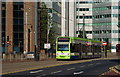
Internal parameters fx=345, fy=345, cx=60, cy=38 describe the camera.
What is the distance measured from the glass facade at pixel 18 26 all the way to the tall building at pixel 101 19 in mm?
42747

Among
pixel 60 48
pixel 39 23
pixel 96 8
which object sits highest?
pixel 96 8

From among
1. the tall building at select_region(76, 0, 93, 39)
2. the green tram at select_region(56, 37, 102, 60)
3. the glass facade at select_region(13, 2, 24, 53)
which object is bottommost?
Answer: the green tram at select_region(56, 37, 102, 60)

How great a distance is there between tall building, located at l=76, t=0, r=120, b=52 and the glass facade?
42.7m

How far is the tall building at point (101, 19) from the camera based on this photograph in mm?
121312

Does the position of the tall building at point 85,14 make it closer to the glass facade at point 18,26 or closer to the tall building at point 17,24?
the tall building at point 17,24

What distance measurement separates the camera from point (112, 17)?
122 m

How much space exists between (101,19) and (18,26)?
4799 cm

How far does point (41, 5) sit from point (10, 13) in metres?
11.2

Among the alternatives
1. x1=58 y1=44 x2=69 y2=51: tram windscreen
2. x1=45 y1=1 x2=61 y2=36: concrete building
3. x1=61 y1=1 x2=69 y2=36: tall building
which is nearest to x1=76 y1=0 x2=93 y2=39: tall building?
x1=61 y1=1 x2=69 y2=36: tall building

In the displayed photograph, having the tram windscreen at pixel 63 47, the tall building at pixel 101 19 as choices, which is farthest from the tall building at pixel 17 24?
the tall building at pixel 101 19

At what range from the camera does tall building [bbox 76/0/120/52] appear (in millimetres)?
121312

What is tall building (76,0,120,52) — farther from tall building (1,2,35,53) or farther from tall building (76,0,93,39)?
tall building (1,2,35,53)

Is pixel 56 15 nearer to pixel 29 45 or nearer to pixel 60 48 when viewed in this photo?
pixel 29 45

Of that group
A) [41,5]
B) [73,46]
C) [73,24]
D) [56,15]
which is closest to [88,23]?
[73,24]
